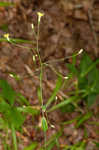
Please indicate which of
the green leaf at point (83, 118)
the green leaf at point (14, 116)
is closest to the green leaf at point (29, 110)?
the green leaf at point (14, 116)

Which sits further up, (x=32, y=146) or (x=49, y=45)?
(x=49, y=45)

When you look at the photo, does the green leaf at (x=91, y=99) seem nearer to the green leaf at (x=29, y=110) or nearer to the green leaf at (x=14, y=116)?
the green leaf at (x=29, y=110)

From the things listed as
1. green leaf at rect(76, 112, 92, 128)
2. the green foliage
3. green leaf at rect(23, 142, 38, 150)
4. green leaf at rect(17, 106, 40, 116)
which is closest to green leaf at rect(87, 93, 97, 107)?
the green foliage

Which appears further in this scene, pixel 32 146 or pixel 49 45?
pixel 49 45

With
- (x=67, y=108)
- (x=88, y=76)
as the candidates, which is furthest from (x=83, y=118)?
(x=88, y=76)

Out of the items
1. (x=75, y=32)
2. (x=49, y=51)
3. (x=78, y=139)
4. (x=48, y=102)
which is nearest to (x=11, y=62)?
(x=49, y=51)

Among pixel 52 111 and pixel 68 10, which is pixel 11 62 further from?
pixel 68 10

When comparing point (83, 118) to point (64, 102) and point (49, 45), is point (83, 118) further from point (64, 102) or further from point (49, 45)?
point (49, 45)

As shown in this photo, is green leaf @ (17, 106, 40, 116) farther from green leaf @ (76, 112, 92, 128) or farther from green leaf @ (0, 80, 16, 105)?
green leaf @ (76, 112, 92, 128)

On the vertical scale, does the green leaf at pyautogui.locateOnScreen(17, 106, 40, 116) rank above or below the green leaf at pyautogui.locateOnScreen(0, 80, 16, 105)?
below
